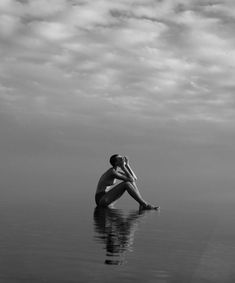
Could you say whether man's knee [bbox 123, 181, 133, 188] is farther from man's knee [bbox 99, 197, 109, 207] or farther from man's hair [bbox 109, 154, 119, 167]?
man's knee [bbox 99, 197, 109, 207]

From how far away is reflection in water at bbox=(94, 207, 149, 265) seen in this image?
8.52 meters

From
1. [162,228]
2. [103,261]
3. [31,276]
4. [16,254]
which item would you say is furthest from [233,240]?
[31,276]

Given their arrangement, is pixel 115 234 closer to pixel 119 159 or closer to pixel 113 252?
pixel 113 252

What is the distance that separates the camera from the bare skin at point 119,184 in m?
18.0

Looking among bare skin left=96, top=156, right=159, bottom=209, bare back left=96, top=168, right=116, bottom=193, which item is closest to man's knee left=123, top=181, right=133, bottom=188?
bare skin left=96, top=156, right=159, bottom=209

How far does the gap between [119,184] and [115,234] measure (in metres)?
7.00

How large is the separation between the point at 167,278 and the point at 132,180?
1105 centimetres

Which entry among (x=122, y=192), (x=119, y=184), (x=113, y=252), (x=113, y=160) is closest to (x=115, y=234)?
(x=113, y=252)

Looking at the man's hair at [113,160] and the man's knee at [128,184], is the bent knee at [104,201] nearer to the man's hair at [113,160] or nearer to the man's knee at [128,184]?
the man's knee at [128,184]

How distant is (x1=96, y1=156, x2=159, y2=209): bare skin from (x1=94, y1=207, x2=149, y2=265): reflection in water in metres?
1.92

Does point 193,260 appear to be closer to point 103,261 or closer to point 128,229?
point 103,261

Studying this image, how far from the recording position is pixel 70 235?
36.8 ft

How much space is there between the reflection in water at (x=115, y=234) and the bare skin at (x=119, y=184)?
192cm

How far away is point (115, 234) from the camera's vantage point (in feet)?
36.8
